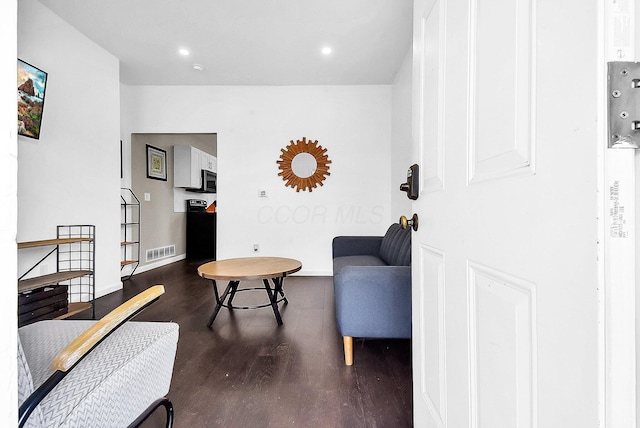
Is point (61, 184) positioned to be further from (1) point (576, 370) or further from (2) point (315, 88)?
(1) point (576, 370)

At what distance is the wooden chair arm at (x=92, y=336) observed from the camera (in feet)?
2.23

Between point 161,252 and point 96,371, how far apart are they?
14.9ft

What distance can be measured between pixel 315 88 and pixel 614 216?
4135mm

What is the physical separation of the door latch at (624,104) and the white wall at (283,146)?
3753 mm

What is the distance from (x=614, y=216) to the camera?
1.04ft

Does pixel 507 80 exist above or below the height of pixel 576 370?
above

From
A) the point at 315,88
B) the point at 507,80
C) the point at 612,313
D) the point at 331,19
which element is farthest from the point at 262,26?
the point at 612,313

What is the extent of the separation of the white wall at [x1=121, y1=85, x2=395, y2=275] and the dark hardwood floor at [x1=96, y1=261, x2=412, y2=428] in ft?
4.97

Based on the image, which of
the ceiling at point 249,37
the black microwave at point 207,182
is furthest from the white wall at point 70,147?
the black microwave at point 207,182

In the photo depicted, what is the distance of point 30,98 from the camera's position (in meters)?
2.32

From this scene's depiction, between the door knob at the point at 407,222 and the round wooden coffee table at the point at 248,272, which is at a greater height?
the door knob at the point at 407,222

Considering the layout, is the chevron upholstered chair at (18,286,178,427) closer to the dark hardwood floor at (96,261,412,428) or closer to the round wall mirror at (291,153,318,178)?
the dark hardwood floor at (96,261,412,428)
